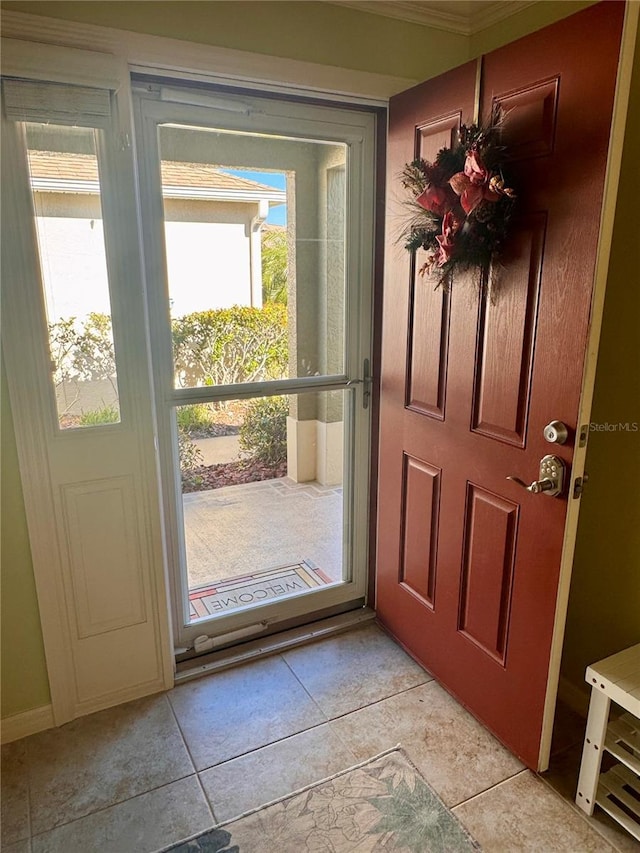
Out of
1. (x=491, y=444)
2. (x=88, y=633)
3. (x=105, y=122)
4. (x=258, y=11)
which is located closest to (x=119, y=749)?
(x=88, y=633)

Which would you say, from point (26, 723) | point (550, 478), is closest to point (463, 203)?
point (550, 478)

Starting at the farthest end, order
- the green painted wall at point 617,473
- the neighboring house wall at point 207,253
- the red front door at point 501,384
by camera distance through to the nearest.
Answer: the neighboring house wall at point 207,253 < the green painted wall at point 617,473 < the red front door at point 501,384

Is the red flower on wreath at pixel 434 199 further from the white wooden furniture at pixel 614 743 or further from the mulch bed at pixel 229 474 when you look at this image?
the white wooden furniture at pixel 614 743

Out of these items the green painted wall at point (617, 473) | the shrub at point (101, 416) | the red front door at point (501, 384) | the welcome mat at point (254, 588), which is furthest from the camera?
the welcome mat at point (254, 588)

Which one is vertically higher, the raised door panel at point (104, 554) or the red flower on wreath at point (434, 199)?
the red flower on wreath at point (434, 199)

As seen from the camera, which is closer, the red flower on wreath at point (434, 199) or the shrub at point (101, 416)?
the red flower on wreath at point (434, 199)

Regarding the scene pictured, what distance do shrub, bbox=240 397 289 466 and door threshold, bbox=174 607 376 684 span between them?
29.7 inches

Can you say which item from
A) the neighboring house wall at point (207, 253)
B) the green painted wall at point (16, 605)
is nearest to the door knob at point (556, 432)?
the neighboring house wall at point (207, 253)

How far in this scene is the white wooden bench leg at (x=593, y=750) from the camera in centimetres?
153

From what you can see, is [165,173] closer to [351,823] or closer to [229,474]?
[229,474]

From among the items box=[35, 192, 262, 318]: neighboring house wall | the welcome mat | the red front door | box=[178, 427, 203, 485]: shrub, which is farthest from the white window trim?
the welcome mat

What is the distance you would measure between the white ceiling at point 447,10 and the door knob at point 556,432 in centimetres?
145

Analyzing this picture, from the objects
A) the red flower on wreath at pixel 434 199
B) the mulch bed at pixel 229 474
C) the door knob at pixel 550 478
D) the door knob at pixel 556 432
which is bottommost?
the mulch bed at pixel 229 474

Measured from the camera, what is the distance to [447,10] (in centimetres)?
195
